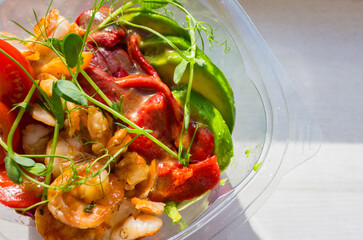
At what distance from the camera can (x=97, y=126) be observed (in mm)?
1396

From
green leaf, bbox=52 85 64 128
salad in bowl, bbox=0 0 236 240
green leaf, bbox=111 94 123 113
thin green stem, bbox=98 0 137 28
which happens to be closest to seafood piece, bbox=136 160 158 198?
salad in bowl, bbox=0 0 236 240

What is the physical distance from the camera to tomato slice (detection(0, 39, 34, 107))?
4.56 feet

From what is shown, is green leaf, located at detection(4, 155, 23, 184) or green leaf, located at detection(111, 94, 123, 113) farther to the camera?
green leaf, located at detection(111, 94, 123, 113)

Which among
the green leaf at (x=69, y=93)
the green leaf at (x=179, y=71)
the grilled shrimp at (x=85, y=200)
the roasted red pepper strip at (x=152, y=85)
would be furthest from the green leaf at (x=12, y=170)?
the green leaf at (x=179, y=71)

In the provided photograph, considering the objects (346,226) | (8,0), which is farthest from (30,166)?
(346,226)

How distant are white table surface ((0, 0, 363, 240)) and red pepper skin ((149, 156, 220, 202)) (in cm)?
41

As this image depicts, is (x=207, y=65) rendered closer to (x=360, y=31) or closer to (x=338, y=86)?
(x=338, y=86)

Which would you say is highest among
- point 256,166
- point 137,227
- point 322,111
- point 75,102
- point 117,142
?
point 75,102

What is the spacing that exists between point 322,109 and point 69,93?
4.42ft

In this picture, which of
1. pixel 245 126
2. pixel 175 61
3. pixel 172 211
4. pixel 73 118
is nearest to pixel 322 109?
pixel 245 126

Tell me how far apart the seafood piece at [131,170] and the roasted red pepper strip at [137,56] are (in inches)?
13.2

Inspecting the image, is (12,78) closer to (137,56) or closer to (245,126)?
(137,56)

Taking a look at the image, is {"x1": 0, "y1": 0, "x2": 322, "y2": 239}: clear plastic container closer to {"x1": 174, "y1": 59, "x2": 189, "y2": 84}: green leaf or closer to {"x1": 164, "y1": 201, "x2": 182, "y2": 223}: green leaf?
{"x1": 164, "y1": 201, "x2": 182, "y2": 223}: green leaf

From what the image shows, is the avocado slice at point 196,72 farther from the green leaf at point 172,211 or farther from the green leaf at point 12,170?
the green leaf at point 12,170
